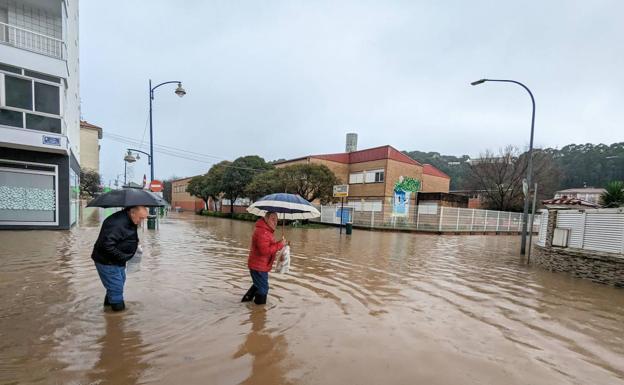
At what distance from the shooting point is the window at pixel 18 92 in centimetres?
1251

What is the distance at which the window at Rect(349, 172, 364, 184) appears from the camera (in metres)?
32.7

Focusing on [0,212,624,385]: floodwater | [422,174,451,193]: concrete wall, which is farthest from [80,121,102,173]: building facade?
[0,212,624,385]: floodwater

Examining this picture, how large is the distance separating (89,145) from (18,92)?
3759 centimetres

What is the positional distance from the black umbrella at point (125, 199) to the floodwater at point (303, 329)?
1.53 metres

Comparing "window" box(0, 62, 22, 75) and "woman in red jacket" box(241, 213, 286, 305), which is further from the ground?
"window" box(0, 62, 22, 75)

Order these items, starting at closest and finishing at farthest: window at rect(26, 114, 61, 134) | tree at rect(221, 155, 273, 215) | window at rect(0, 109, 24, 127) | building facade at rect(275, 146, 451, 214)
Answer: window at rect(0, 109, 24, 127) → window at rect(26, 114, 61, 134) → building facade at rect(275, 146, 451, 214) → tree at rect(221, 155, 273, 215)

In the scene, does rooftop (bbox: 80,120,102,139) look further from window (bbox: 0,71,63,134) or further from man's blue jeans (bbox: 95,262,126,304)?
man's blue jeans (bbox: 95,262,126,304)

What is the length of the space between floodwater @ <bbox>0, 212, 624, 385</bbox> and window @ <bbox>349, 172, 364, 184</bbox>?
24808mm

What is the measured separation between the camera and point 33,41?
47.3ft

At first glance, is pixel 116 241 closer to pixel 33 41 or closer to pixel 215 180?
pixel 33 41

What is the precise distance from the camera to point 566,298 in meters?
6.64

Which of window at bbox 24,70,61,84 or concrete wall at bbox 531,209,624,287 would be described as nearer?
concrete wall at bbox 531,209,624,287

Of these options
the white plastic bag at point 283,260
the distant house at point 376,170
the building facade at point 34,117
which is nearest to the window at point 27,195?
the building facade at point 34,117

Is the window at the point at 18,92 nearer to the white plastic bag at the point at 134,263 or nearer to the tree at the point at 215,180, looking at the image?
the white plastic bag at the point at 134,263
